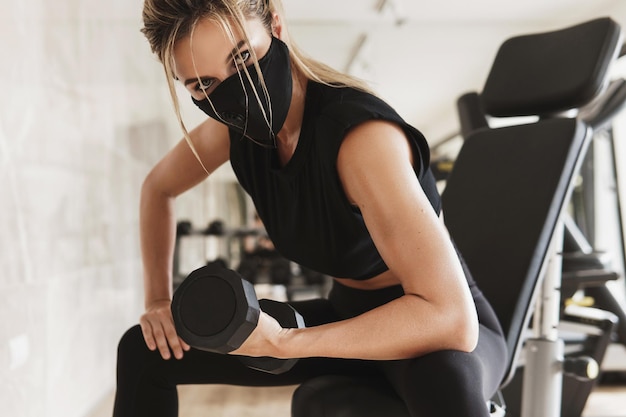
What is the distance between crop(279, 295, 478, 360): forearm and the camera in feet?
2.60

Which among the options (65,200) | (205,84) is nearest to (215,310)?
(205,84)

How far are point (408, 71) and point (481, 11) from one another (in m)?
1.07

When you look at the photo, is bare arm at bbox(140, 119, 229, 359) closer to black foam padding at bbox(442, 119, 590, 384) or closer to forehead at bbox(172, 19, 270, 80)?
forehead at bbox(172, 19, 270, 80)

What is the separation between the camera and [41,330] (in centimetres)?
170

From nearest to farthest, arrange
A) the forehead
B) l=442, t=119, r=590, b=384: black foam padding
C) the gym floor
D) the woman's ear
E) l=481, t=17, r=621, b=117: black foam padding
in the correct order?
the forehead
the woman's ear
l=442, t=119, r=590, b=384: black foam padding
l=481, t=17, r=621, b=117: black foam padding
the gym floor

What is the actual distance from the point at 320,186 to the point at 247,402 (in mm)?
1881

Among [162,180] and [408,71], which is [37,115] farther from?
[408,71]

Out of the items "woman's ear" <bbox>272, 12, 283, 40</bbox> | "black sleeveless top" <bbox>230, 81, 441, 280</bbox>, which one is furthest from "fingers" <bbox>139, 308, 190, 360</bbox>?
"woman's ear" <bbox>272, 12, 283, 40</bbox>

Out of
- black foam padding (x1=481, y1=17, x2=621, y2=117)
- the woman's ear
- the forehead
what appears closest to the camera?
the forehead

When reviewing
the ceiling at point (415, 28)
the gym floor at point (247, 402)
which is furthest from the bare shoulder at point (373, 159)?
the ceiling at point (415, 28)

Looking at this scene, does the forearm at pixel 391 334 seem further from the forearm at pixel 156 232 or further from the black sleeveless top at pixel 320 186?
the forearm at pixel 156 232

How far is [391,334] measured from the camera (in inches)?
31.5

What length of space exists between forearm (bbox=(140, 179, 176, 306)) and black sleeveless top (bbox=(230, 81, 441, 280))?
0.65 ft

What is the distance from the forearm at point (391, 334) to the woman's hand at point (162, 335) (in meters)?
0.27
